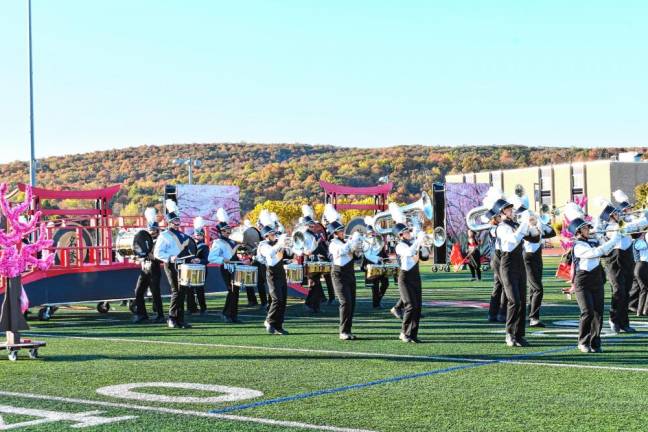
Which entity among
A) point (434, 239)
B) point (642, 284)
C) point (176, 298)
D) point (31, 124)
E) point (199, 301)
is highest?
point (31, 124)

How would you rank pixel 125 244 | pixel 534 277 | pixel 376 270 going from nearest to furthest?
1. pixel 534 277
2. pixel 376 270
3. pixel 125 244

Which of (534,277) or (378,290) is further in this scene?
(378,290)

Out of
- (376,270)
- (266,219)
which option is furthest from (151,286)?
(376,270)

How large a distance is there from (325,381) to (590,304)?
3.51m

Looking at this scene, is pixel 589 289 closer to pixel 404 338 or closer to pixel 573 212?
pixel 573 212

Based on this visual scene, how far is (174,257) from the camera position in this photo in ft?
49.9

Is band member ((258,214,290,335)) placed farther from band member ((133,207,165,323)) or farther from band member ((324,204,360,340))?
band member ((133,207,165,323))

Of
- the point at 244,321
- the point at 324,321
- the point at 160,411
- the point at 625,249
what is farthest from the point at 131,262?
the point at 160,411

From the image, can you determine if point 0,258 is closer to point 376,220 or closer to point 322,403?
point 322,403

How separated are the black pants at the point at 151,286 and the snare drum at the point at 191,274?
1.17m

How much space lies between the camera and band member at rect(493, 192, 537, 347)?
11.6 meters

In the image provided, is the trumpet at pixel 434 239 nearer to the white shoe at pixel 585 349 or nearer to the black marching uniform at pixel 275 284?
the black marching uniform at pixel 275 284

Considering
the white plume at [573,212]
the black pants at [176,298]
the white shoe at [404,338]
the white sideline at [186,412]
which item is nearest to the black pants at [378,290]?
the black pants at [176,298]

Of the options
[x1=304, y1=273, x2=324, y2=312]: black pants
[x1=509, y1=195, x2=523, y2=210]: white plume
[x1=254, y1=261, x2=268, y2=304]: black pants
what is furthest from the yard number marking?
[x1=254, y1=261, x2=268, y2=304]: black pants
